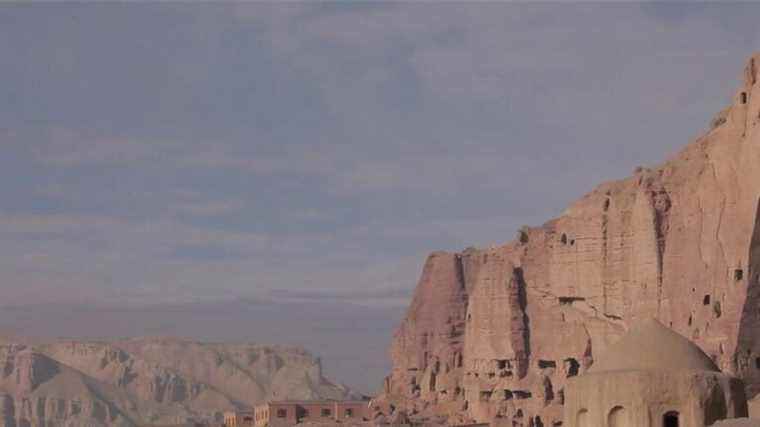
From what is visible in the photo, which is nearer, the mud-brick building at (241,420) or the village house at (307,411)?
the village house at (307,411)

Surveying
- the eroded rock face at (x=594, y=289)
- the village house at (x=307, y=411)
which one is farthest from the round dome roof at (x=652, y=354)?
the village house at (x=307, y=411)

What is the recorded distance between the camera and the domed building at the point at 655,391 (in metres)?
42.2

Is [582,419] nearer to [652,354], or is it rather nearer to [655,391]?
[655,391]

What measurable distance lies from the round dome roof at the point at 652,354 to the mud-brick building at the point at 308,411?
6865 cm

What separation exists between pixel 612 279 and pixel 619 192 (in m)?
4.87

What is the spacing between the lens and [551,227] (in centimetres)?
9512

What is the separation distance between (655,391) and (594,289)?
44.4m

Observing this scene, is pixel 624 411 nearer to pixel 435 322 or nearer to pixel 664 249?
pixel 664 249

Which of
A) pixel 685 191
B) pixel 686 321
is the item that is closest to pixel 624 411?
pixel 686 321

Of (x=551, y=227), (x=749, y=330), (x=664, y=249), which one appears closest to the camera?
(x=749, y=330)

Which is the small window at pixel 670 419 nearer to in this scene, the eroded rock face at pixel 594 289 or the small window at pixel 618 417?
the small window at pixel 618 417

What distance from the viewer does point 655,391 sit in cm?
4225

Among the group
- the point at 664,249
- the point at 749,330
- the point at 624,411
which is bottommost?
the point at 624,411

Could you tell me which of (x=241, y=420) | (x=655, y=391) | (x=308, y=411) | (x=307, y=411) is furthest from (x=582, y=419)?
(x=241, y=420)
